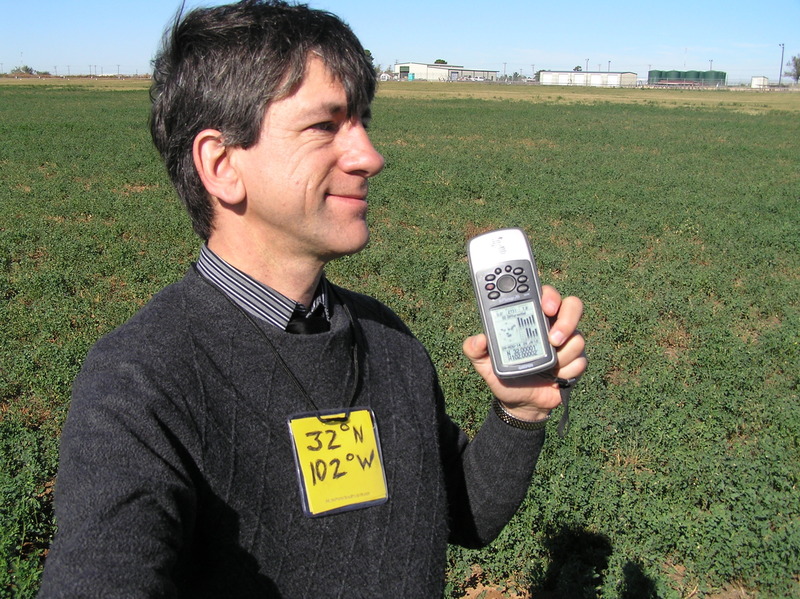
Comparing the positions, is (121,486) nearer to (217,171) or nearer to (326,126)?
(217,171)

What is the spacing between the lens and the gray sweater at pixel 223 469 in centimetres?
106

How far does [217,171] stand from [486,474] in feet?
3.29

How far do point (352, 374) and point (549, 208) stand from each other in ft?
38.9

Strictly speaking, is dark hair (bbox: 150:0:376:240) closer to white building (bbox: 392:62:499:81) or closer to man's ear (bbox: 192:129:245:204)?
man's ear (bbox: 192:129:245:204)

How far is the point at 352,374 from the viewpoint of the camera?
1.50m

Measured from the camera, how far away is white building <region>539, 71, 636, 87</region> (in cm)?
10925

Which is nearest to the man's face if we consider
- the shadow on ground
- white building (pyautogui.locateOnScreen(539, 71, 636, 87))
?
the shadow on ground

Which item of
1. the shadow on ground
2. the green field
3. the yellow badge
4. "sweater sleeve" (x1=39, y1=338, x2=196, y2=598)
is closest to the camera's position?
"sweater sleeve" (x1=39, y1=338, x2=196, y2=598)

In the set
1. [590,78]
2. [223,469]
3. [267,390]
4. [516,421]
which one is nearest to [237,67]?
[267,390]

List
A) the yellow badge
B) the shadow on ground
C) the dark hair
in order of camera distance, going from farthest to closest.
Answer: the shadow on ground, the dark hair, the yellow badge

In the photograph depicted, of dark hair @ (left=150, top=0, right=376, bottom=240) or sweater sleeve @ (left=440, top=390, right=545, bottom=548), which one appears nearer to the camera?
dark hair @ (left=150, top=0, right=376, bottom=240)

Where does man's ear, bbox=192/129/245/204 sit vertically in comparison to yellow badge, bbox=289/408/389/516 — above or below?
above

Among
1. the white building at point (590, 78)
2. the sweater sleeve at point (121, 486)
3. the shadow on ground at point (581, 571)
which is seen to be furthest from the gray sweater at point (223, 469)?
the white building at point (590, 78)

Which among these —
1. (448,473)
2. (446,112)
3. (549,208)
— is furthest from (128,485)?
(446,112)
